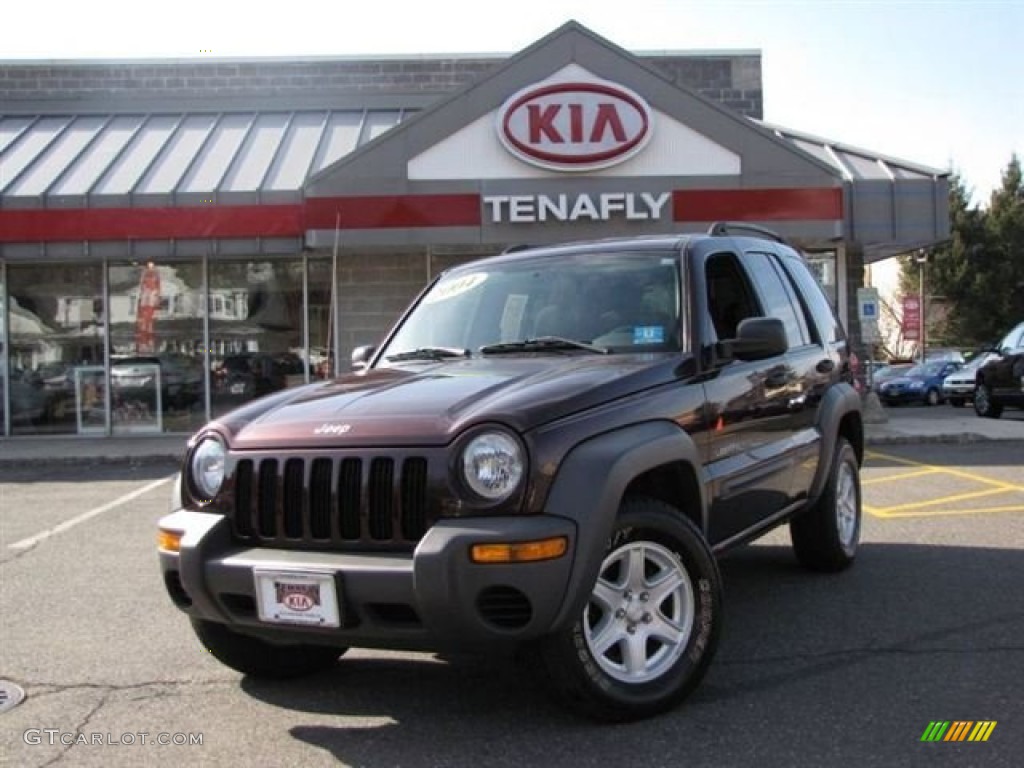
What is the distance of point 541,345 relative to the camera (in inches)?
175

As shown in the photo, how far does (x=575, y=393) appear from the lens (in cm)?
357

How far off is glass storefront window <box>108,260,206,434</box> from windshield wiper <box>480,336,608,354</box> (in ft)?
42.6

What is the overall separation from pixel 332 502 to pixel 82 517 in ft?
21.0

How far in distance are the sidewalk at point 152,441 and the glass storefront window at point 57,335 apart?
759 mm

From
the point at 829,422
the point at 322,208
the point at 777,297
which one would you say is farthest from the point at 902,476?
the point at 322,208

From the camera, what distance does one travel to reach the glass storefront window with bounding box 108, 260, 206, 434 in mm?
16484

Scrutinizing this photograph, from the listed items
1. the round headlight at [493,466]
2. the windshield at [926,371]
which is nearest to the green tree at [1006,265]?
the windshield at [926,371]

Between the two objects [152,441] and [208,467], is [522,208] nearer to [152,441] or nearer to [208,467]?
[152,441]

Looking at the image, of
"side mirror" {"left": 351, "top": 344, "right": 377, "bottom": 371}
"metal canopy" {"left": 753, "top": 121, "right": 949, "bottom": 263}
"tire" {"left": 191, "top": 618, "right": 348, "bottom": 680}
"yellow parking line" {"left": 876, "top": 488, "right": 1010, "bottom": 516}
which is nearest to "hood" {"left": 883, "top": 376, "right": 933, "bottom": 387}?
"metal canopy" {"left": 753, "top": 121, "right": 949, "bottom": 263}

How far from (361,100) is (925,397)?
17.1 m

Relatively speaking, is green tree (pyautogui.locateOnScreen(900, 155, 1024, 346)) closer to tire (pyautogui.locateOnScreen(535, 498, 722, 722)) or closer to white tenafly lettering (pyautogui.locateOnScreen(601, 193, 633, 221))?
white tenafly lettering (pyautogui.locateOnScreen(601, 193, 633, 221))

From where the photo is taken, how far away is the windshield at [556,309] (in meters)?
4.46

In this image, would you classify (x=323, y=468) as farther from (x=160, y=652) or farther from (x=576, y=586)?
(x=160, y=652)

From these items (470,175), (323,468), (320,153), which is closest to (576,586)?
(323,468)
